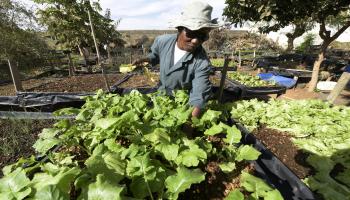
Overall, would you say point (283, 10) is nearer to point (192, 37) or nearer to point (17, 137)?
point (192, 37)

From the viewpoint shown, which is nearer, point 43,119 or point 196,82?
point 196,82

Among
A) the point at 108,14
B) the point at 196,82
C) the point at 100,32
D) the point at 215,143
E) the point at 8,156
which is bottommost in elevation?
the point at 8,156

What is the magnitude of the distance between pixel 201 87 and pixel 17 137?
2.81 metres

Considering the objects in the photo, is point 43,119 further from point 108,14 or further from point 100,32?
point 108,14

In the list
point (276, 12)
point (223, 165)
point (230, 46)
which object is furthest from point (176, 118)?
point (230, 46)

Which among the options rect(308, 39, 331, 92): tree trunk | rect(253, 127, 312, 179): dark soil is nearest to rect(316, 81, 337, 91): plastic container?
rect(308, 39, 331, 92): tree trunk

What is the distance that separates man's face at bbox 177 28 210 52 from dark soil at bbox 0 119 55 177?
7.66 feet

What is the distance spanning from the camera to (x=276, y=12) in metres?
4.61

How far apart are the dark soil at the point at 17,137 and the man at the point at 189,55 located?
186cm

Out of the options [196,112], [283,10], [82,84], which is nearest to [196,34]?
[196,112]

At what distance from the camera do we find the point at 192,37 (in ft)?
7.66

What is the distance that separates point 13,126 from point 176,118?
10.3 ft

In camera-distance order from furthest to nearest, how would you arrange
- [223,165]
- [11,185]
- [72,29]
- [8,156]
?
[72,29] < [8,156] < [223,165] < [11,185]

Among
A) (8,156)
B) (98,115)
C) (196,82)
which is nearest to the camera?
(98,115)
